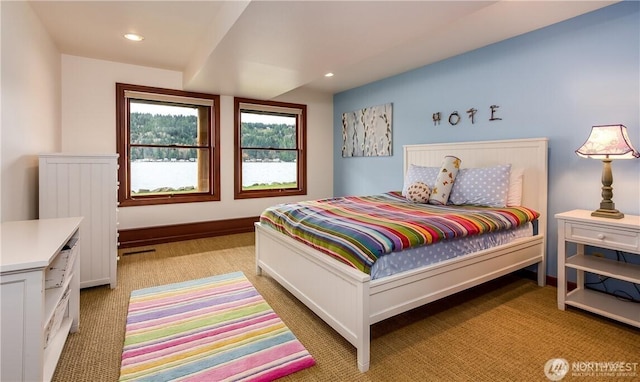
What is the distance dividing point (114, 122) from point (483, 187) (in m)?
4.43

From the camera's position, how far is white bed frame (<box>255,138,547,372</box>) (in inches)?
67.6

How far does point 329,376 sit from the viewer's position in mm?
1609

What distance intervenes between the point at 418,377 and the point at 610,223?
5.60 ft

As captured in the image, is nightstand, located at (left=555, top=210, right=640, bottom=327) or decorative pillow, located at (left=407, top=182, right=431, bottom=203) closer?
nightstand, located at (left=555, top=210, right=640, bottom=327)

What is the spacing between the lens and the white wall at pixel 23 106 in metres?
2.09

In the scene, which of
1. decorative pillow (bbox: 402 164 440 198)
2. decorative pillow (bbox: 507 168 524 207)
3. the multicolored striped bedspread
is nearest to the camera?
the multicolored striped bedspread

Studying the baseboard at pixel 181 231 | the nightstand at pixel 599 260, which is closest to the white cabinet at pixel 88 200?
the baseboard at pixel 181 231

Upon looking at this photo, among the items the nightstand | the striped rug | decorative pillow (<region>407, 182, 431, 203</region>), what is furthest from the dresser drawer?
the striped rug

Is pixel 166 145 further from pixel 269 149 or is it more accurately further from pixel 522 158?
pixel 522 158

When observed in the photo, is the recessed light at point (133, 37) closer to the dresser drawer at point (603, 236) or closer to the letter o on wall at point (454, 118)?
the letter o on wall at point (454, 118)

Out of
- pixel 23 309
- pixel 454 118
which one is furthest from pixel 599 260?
pixel 23 309

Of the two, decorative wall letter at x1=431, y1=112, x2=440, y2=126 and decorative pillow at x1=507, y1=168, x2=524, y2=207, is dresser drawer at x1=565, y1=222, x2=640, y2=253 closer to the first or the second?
decorative pillow at x1=507, y1=168, x2=524, y2=207

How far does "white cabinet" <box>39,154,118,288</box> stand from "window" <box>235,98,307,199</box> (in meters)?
2.25

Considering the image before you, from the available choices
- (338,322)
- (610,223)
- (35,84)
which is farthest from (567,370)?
(35,84)
